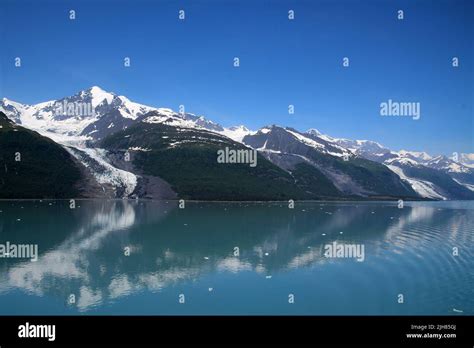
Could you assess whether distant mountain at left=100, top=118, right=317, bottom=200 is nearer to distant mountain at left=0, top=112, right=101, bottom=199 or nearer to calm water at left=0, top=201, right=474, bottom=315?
distant mountain at left=0, top=112, right=101, bottom=199

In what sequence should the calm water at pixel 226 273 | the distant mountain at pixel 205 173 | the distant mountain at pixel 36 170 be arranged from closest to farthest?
the calm water at pixel 226 273 < the distant mountain at pixel 36 170 < the distant mountain at pixel 205 173

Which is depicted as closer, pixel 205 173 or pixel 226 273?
pixel 226 273

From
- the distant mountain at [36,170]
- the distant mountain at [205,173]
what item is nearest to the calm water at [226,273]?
the distant mountain at [36,170]

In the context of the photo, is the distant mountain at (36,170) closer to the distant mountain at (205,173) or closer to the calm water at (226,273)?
the distant mountain at (205,173)

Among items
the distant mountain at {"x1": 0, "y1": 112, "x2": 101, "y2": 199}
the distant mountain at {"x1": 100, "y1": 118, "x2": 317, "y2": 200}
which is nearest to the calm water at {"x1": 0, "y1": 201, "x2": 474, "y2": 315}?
the distant mountain at {"x1": 0, "y1": 112, "x2": 101, "y2": 199}

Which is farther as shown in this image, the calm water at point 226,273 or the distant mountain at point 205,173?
the distant mountain at point 205,173

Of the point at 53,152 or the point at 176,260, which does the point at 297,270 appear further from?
the point at 53,152

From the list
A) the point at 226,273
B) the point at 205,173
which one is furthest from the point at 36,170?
the point at 226,273

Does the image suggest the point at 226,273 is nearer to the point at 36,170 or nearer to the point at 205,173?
the point at 36,170

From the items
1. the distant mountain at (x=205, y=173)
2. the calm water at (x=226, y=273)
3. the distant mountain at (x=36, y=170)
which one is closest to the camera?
the calm water at (x=226, y=273)
